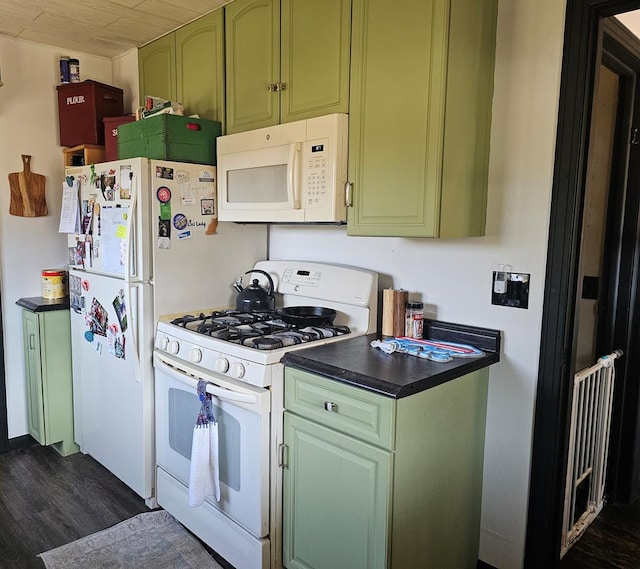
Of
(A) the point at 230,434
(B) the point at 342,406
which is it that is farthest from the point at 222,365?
(B) the point at 342,406

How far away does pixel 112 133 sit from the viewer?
9.18 ft

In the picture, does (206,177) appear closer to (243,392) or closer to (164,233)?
(164,233)

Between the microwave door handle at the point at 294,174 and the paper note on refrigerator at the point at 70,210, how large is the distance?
4.43 ft

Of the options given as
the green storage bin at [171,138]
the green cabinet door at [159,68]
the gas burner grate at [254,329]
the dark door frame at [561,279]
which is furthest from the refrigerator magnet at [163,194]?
the dark door frame at [561,279]

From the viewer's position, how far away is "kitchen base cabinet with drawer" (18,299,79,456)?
2891mm

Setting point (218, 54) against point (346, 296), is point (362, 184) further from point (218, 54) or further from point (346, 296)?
point (218, 54)

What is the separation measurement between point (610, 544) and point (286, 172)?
2101 mm

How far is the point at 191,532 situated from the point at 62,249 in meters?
1.86

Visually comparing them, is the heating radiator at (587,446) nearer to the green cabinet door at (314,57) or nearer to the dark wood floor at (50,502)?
the green cabinet door at (314,57)

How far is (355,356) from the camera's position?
183 centimetres

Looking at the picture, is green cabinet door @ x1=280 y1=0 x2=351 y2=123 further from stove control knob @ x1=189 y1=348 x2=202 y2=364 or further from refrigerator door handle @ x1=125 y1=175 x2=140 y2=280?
stove control knob @ x1=189 y1=348 x2=202 y2=364

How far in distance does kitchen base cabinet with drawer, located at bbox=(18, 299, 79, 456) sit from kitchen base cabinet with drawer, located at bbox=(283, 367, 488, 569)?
1718 millimetres

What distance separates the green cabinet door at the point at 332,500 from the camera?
1.57 m

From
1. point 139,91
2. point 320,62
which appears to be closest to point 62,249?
point 139,91
